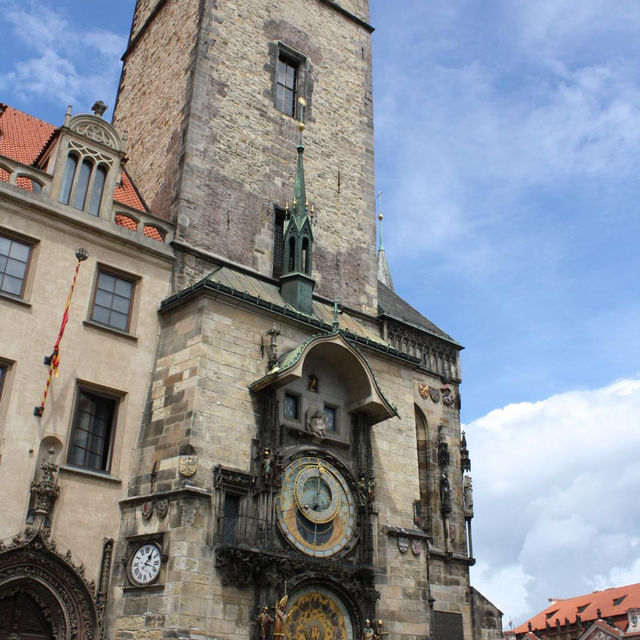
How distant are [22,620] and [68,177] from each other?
8022 mm

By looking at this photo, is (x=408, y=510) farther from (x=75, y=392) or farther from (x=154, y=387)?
(x=75, y=392)

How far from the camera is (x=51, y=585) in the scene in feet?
40.9

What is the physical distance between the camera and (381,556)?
50.0ft

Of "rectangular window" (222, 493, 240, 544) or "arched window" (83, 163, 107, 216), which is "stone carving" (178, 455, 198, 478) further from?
"arched window" (83, 163, 107, 216)

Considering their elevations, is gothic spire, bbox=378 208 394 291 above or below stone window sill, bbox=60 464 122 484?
above

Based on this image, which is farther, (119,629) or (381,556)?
(381,556)

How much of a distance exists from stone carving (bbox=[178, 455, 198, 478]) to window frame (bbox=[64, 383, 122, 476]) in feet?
5.05

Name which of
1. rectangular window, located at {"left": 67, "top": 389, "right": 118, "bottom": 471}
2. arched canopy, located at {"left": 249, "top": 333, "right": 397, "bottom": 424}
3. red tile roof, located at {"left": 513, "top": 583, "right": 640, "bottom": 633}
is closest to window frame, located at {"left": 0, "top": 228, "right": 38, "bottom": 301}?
rectangular window, located at {"left": 67, "top": 389, "right": 118, "bottom": 471}

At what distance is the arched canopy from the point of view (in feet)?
49.8

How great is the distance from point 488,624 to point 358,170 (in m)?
12.2

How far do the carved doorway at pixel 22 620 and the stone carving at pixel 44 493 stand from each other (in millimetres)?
1149

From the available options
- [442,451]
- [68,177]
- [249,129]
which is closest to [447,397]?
[442,451]

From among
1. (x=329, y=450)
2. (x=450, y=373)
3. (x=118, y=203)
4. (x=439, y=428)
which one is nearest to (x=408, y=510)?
(x=329, y=450)

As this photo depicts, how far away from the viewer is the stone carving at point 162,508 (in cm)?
1286
